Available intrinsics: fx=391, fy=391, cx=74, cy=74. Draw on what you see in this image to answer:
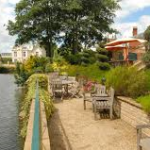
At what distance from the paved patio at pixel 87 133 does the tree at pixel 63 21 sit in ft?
110

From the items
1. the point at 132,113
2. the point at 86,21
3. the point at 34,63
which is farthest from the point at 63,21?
the point at 132,113

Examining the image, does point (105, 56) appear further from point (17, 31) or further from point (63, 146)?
point (63, 146)

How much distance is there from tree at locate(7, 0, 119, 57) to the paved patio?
33.6 metres

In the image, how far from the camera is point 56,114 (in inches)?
501

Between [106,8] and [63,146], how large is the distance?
134 ft

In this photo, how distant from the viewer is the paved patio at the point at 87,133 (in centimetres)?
848

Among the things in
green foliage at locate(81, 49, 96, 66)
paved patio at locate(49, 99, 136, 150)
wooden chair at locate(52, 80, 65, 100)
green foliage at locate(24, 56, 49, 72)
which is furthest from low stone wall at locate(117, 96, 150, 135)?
green foliage at locate(24, 56, 49, 72)

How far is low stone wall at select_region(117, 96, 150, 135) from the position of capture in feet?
30.9

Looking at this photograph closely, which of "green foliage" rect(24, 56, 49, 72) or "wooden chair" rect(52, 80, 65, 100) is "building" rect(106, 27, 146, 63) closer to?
"green foliage" rect(24, 56, 49, 72)

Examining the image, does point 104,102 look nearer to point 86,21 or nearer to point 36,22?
point 86,21

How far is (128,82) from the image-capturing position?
11805mm

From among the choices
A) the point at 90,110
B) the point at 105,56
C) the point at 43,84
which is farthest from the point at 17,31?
the point at 90,110

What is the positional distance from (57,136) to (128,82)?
3367mm

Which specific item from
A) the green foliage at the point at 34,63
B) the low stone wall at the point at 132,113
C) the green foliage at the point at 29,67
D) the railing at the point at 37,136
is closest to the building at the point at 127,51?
the green foliage at the point at 29,67
